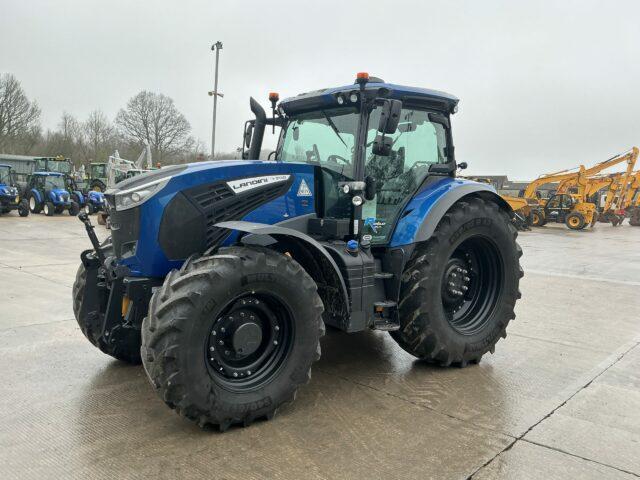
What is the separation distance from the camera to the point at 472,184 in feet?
15.4

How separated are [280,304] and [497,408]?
1.75m

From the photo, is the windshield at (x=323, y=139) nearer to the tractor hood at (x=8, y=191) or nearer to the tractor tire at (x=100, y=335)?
the tractor tire at (x=100, y=335)

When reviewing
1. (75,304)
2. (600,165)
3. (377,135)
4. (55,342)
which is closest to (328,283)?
(377,135)

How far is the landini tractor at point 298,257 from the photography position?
10.1 feet

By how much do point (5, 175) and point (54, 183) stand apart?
1953mm

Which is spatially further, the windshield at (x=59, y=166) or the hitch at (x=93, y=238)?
the windshield at (x=59, y=166)

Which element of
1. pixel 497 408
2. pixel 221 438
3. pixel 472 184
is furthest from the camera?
pixel 472 184

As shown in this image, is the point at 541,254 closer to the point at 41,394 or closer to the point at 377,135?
the point at 377,135

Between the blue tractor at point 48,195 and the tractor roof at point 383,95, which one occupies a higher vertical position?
the tractor roof at point 383,95

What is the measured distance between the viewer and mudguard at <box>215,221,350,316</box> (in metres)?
3.23

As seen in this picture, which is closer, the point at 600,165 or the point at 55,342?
the point at 55,342

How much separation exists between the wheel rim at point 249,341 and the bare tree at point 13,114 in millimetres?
47222

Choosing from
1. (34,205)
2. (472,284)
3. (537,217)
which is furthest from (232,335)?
(537,217)

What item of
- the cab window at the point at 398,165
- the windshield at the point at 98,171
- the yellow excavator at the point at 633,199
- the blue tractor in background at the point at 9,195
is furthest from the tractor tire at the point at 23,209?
the yellow excavator at the point at 633,199
